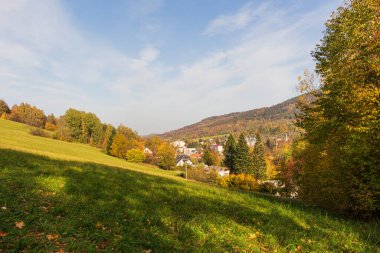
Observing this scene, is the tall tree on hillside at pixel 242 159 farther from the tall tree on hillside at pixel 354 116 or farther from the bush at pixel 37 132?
the bush at pixel 37 132

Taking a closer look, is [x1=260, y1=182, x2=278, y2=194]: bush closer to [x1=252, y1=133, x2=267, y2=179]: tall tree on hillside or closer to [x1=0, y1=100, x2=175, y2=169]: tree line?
[x1=252, y1=133, x2=267, y2=179]: tall tree on hillside

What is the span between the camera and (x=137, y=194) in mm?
9969

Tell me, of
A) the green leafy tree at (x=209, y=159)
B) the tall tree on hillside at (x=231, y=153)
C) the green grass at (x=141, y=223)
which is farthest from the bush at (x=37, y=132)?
the green grass at (x=141, y=223)

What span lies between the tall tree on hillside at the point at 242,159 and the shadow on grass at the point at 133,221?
64.3 m

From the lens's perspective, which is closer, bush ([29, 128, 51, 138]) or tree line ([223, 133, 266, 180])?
tree line ([223, 133, 266, 180])

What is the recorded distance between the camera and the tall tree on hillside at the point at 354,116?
34.3 feet

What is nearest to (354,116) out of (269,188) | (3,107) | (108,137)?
(269,188)

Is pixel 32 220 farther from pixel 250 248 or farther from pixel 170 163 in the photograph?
pixel 170 163

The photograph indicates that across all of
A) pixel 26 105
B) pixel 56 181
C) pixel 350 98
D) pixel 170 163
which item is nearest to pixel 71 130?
pixel 26 105

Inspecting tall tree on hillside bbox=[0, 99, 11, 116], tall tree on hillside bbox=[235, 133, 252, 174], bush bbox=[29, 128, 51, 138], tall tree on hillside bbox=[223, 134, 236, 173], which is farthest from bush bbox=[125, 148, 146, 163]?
tall tree on hillside bbox=[0, 99, 11, 116]

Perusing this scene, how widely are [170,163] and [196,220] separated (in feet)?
257

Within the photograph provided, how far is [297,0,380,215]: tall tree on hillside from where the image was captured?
34.3 feet

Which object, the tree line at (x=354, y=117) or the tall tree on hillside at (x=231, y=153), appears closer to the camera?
the tree line at (x=354, y=117)

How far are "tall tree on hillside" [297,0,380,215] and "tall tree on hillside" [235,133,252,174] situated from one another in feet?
198
